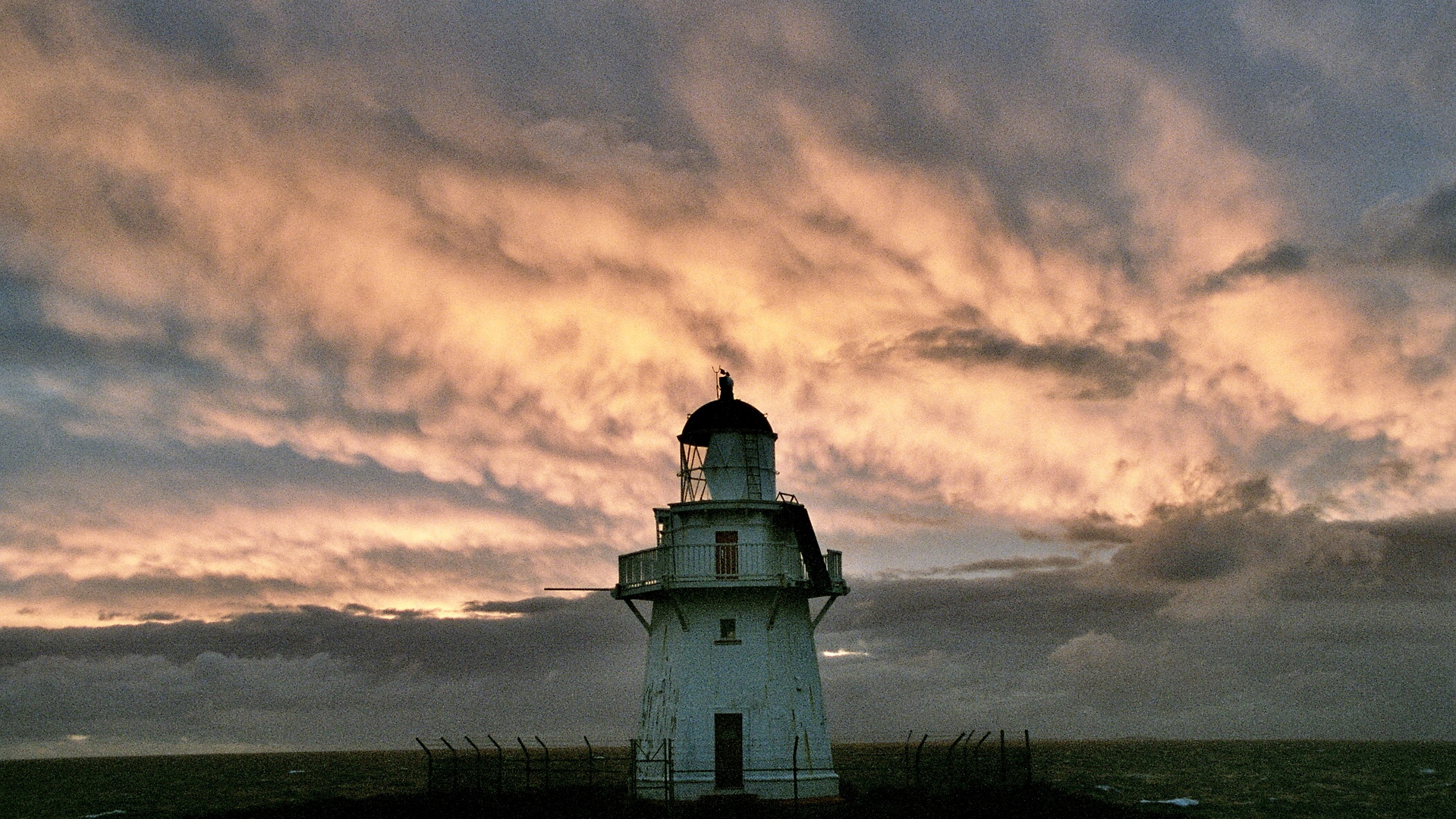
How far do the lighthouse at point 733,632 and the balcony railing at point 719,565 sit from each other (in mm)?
31

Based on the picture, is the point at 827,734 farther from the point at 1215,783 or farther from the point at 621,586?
the point at 1215,783

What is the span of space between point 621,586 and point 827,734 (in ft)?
24.2

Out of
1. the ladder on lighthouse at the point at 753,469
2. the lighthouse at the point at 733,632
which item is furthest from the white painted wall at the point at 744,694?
the ladder on lighthouse at the point at 753,469

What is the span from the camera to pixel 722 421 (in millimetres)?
35469

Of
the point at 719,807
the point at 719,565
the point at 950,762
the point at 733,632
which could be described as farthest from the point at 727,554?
the point at 950,762

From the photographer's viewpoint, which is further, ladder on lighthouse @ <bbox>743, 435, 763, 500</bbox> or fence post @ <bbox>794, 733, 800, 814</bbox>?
ladder on lighthouse @ <bbox>743, 435, 763, 500</bbox>

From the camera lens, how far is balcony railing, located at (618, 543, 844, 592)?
109 feet

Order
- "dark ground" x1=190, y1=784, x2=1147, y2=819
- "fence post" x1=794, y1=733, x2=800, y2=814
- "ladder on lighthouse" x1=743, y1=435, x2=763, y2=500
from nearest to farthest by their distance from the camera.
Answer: "dark ground" x1=190, y1=784, x2=1147, y2=819 < "fence post" x1=794, y1=733, x2=800, y2=814 < "ladder on lighthouse" x1=743, y1=435, x2=763, y2=500

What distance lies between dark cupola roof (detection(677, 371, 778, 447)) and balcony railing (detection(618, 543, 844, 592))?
358 centimetres

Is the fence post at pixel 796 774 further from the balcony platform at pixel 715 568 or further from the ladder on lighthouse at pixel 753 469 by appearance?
the ladder on lighthouse at pixel 753 469

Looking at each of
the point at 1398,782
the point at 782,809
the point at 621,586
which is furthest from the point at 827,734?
the point at 1398,782

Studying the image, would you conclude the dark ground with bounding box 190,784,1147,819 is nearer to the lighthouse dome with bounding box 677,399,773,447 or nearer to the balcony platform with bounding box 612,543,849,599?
the balcony platform with bounding box 612,543,849,599

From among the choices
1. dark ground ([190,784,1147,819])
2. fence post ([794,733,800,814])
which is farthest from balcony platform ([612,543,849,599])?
dark ground ([190,784,1147,819])

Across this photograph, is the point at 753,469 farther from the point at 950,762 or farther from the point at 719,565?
the point at 950,762
